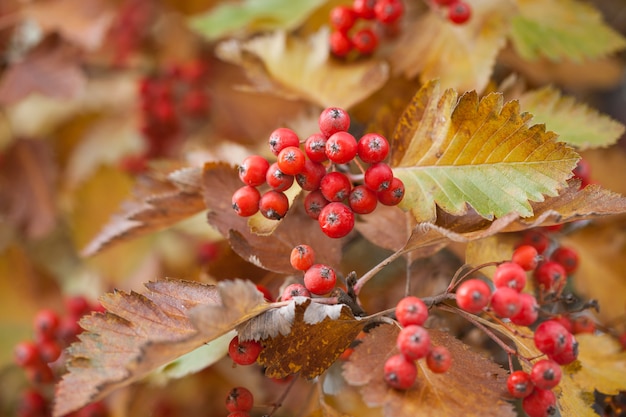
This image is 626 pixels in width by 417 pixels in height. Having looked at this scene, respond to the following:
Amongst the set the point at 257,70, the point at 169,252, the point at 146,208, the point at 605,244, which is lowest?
the point at 169,252

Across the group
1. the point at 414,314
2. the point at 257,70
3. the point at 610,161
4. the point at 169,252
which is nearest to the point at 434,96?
the point at 414,314

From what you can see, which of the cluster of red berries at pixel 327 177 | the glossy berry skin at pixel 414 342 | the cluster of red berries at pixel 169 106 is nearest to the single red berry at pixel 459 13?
the cluster of red berries at pixel 327 177

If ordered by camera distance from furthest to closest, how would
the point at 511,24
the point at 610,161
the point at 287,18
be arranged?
1. the point at 610,161
2. the point at 287,18
3. the point at 511,24

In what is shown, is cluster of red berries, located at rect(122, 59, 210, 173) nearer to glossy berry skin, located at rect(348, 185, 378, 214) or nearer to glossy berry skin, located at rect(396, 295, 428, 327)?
glossy berry skin, located at rect(348, 185, 378, 214)

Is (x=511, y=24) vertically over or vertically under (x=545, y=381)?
over

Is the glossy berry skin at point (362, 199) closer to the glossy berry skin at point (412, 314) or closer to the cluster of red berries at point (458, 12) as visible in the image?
the glossy berry skin at point (412, 314)

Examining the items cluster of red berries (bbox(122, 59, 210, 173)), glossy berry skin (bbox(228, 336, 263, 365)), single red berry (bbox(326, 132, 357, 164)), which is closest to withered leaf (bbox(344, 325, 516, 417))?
glossy berry skin (bbox(228, 336, 263, 365))

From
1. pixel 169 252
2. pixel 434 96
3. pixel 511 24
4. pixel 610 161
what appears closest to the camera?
pixel 434 96

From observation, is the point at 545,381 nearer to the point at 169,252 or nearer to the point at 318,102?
the point at 318,102
